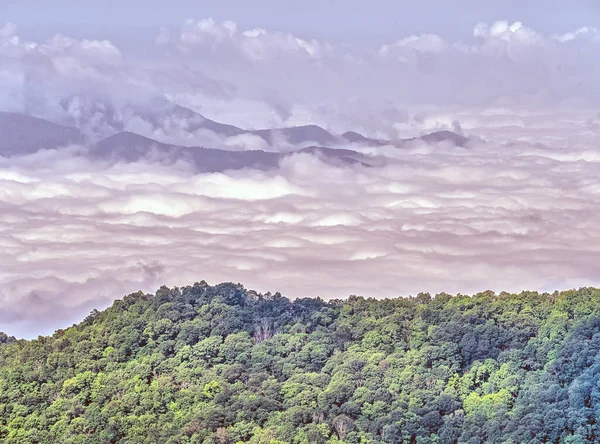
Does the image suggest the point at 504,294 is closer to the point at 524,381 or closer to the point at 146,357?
the point at 524,381

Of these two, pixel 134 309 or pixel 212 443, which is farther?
pixel 134 309

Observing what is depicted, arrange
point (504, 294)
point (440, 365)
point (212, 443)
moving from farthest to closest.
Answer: point (504, 294), point (440, 365), point (212, 443)

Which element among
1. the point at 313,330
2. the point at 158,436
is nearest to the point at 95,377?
the point at 158,436

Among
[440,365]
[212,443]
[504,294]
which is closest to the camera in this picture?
[212,443]

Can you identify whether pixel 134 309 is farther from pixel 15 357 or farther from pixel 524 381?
pixel 524 381

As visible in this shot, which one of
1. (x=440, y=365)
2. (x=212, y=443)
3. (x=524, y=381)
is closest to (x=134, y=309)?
(x=212, y=443)

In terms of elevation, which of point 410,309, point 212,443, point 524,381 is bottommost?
point 212,443

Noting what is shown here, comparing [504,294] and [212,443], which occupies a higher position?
[504,294]
